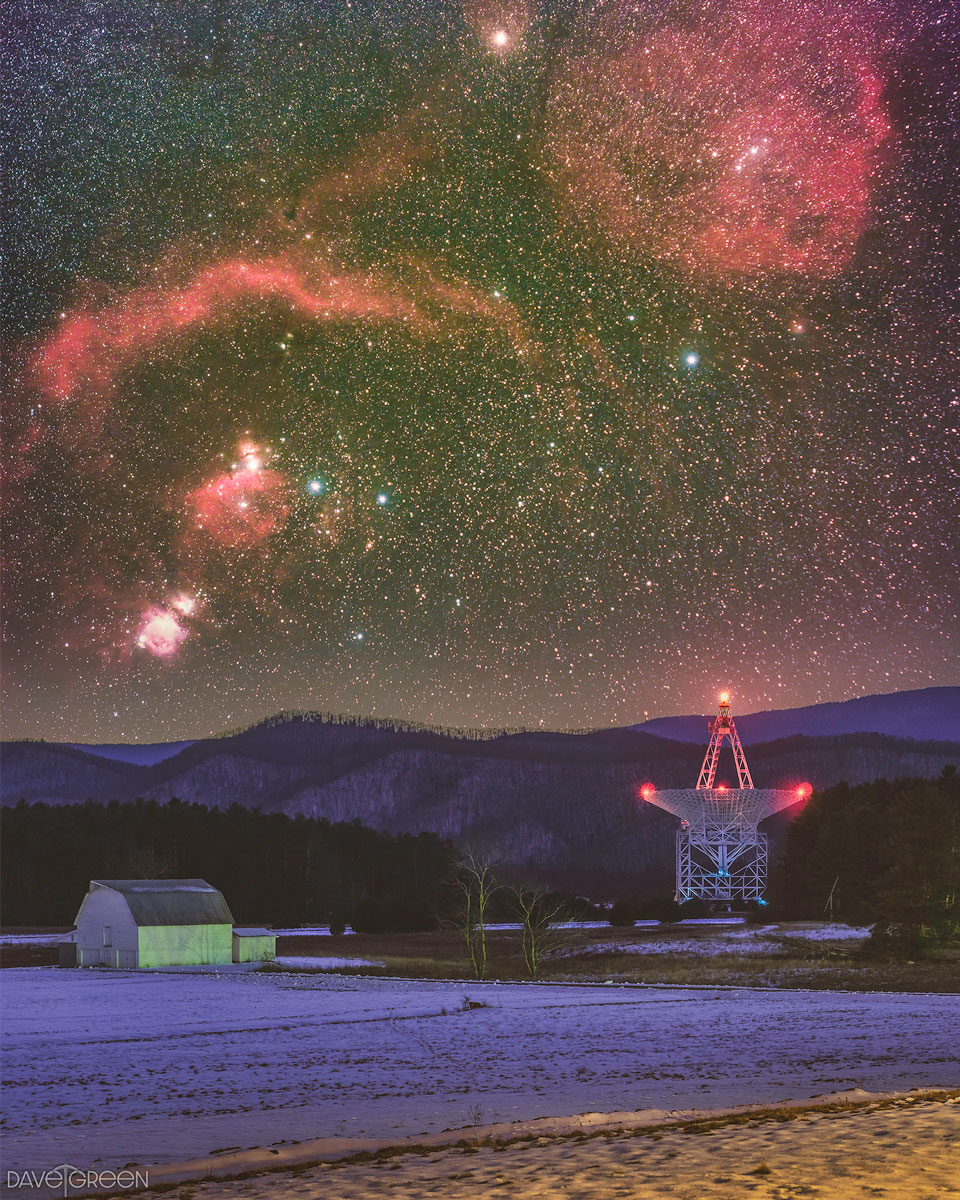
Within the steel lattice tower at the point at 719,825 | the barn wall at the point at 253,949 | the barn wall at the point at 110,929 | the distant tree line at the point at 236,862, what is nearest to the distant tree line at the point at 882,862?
the steel lattice tower at the point at 719,825

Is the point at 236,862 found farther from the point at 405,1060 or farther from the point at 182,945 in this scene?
the point at 405,1060

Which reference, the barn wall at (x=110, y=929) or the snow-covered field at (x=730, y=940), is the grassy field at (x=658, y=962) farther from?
the barn wall at (x=110, y=929)

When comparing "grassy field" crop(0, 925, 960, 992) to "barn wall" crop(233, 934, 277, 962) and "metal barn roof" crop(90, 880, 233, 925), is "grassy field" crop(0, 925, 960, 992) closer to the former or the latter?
"barn wall" crop(233, 934, 277, 962)

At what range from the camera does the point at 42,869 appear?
95.5 metres

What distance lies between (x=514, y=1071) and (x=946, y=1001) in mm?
18614

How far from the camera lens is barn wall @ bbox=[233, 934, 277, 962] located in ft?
196

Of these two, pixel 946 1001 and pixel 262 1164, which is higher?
pixel 262 1164

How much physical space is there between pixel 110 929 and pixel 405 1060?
41670 millimetres

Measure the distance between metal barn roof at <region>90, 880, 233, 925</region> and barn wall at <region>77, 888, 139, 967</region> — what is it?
426 mm

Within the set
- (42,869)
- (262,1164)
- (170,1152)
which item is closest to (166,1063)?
(170,1152)

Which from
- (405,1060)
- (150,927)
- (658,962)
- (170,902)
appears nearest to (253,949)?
(170,902)

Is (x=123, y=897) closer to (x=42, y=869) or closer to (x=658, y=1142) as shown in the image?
(x=42, y=869)

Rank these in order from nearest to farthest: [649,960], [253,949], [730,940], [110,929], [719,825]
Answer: [649,960] < [110,929] < [253,949] < [730,940] < [719,825]

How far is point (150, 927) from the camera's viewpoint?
2276 inches
